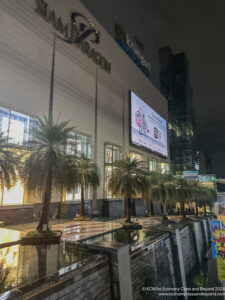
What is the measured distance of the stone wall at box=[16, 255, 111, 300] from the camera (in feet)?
19.8

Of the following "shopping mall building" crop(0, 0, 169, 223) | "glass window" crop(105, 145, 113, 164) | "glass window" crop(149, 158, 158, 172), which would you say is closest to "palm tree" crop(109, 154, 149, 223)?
"shopping mall building" crop(0, 0, 169, 223)

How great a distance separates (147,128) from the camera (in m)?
48.9

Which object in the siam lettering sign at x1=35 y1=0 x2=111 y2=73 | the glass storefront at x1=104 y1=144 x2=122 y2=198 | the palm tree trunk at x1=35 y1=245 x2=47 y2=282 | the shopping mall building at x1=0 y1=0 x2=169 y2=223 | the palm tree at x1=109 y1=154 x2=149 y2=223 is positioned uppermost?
the siam lettering sign at x1=35 y1=0 x2=111 y2=73

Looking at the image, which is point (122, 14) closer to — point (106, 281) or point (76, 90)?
point (76, 90)

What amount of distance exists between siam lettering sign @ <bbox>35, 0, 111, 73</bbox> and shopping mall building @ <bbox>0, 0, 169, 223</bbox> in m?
0.06

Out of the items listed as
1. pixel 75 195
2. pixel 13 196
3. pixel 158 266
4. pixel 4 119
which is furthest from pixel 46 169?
pixel 75 195

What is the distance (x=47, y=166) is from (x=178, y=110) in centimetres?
11068

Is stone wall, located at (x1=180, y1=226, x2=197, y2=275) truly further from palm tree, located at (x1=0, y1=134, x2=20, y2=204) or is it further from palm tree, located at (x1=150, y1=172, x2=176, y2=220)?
palm tree, located at (x1=0, y1=134, x2=20, y2=204)

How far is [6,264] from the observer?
780 cm

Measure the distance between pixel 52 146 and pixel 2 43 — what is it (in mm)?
14098

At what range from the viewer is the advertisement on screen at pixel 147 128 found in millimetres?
43000

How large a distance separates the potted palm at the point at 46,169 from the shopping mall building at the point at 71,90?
3.80 feet

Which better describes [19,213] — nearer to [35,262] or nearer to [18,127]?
[18,127]

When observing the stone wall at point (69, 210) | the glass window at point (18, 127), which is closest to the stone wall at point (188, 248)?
the stone wall at point (69, 210)
